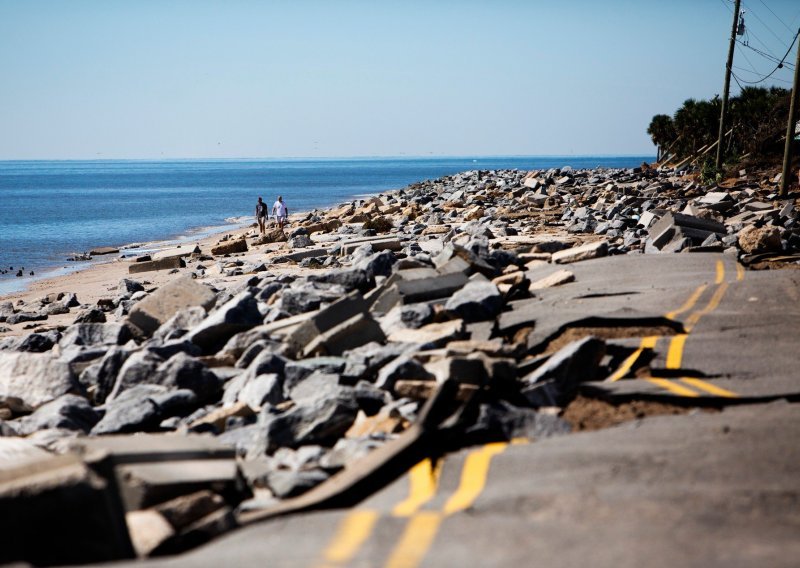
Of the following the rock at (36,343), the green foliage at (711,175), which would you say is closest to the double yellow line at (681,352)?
the rock at (36,343)

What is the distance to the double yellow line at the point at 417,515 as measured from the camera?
12.0 feet

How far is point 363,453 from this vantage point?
5457mm

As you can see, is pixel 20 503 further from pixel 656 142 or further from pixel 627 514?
pixel 656 142

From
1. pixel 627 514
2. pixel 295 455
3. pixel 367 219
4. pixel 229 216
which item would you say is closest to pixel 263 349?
pixel 295 455

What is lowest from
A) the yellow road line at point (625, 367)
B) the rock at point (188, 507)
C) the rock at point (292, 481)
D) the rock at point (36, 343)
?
the rock at point (36, 343)

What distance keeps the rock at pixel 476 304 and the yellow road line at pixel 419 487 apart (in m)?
4.05

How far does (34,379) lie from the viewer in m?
8.23

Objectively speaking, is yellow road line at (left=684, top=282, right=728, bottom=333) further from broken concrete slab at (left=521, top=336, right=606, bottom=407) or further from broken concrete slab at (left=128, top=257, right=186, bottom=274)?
broken concrete slab at (left=128, top=257, right=186, bottom=274)

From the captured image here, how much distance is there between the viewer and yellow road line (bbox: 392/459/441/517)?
4.40m

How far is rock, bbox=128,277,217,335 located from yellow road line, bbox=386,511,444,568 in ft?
24.4

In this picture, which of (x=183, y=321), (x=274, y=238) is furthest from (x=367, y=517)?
(x=274, y=238)

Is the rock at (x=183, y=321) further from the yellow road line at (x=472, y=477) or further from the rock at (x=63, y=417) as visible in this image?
the yellow road line at (x=472, y=477)

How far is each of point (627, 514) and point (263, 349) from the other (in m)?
5.17

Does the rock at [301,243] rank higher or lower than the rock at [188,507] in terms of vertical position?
lower
